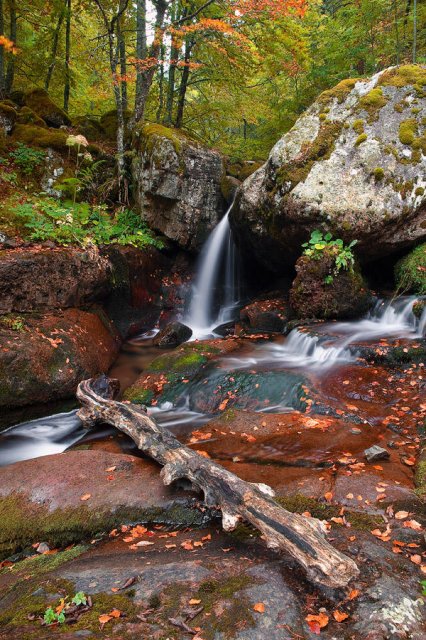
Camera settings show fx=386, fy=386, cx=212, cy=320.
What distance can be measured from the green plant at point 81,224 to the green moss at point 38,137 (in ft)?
5.88

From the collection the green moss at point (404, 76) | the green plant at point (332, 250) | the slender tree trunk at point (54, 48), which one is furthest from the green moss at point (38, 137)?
the green moss at point (404, 76)

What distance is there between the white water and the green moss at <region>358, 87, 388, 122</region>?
3.95m

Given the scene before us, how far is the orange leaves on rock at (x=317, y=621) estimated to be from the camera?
211 centimetres

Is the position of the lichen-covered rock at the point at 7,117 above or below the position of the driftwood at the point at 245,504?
above

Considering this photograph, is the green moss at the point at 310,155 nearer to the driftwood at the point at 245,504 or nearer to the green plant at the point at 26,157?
the driftwood at the point at 245,504

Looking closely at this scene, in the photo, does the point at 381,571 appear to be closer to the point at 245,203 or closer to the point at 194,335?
the point at 194,335

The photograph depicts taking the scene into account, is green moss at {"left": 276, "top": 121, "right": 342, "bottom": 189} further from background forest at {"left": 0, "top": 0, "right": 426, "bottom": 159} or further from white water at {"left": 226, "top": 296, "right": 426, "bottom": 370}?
white water at {"left": 226, "top": 296, "right": 426, "bottom": 370}

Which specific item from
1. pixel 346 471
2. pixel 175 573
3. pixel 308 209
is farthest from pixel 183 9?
pixel 175 573

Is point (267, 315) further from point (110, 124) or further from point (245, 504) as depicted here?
point (110, 124)

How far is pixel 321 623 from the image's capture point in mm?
2135

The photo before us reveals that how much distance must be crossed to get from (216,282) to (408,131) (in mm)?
5908

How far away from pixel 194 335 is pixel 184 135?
5657 millimetres

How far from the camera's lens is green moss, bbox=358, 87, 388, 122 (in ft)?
26.6

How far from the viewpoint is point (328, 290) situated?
8023 millimetres
